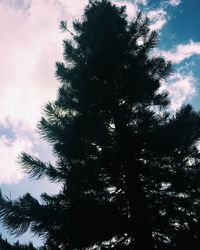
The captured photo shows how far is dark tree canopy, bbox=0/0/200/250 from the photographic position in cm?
594

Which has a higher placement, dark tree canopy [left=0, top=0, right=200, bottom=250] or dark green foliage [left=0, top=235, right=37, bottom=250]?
dark tree canopy [left=0, top=0, right=200, bottom=250]

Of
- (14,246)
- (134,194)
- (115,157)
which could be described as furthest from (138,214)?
(14,246)

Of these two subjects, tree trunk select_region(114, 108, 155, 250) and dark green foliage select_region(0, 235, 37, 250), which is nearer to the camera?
dark green foliage select_region(0, 235, 37, 250)

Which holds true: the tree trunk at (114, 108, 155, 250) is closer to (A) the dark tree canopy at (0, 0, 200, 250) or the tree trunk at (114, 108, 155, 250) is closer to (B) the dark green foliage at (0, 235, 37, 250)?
(A) the dark tree canopy at (0, 0, 200, 250)

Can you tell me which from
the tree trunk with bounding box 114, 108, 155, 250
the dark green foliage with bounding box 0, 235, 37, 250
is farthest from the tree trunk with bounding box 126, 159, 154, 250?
the dark green foliage with bounding box 0, 235, 37, 250

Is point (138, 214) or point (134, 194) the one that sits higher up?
point (134, 194)

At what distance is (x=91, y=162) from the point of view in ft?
21.6

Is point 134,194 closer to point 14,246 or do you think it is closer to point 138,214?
point 138,214

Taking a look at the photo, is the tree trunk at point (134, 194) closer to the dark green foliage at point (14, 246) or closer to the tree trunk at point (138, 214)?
the tree trunk at point (138, 214)

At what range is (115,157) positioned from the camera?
6.93m

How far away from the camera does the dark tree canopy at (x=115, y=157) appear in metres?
5.94

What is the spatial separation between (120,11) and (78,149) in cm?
596

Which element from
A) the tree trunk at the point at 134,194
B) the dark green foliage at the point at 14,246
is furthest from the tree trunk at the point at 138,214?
the dark green foliage at the point at 14,246

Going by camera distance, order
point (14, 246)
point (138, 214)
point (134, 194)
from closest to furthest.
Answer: point (14, 246)
point (138, 214)
point (134, 194)
